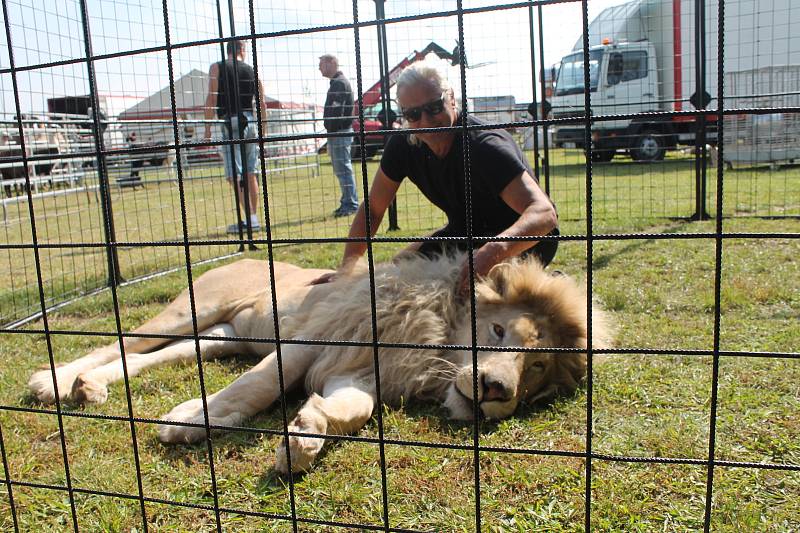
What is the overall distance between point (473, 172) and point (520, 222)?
0.81 m

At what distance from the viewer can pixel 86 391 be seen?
329cm

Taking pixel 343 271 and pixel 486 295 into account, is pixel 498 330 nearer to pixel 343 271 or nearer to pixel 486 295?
pixel 486 295

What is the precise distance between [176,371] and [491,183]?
6.79 feet

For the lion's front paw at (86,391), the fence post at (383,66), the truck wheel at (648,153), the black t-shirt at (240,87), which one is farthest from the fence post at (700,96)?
the truck wheel at (648,153)

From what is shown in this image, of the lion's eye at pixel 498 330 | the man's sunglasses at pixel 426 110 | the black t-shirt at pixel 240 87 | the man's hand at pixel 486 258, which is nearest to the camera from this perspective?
the lion's eye at pixel 498 330

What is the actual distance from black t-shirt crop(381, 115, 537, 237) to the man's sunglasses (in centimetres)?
18

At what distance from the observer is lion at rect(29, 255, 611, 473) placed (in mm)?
2766

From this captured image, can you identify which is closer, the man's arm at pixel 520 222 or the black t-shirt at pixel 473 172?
the man's arm at pixel 520 222

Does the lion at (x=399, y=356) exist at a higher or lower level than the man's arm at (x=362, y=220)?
lower

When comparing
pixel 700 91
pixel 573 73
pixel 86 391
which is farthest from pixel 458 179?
pixel 573 73

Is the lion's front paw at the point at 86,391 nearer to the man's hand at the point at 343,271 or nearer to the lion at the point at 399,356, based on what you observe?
the lion at the point at 399,356

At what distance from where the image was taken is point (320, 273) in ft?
14.8

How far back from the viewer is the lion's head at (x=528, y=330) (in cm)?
289

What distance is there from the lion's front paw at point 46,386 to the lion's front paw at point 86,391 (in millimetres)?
109
